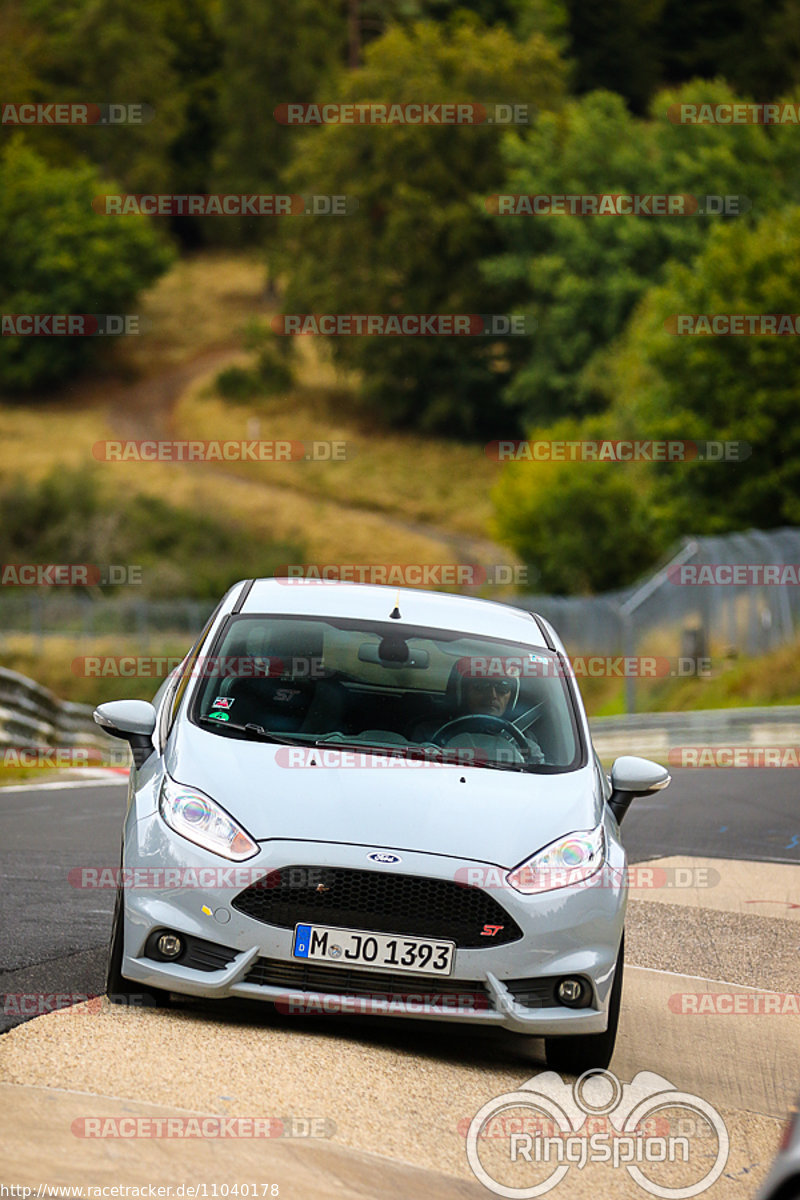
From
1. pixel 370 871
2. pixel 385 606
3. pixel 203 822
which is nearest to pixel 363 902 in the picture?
pixel 370 871

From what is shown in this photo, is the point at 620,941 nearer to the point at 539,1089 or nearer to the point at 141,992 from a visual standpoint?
the point at 539,1089

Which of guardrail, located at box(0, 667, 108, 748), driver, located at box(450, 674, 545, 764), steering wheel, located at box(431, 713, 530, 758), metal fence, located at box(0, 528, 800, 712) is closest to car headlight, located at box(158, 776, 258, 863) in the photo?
steering wheel, located at box(431, 713, 530, 758)

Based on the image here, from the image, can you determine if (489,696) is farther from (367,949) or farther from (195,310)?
(195,310)

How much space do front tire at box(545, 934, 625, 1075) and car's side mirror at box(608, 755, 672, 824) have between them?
2.77ft

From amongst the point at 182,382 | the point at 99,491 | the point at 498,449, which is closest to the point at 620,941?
the point at 99,491

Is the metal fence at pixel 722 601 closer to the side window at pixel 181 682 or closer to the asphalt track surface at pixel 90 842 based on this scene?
the asphalt track surface at pixel 90 842

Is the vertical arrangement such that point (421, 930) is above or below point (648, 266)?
below

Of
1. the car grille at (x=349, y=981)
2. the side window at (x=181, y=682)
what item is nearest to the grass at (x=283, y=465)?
the side window at (x=181, y=682)

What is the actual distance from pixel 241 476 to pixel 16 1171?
78563 mm

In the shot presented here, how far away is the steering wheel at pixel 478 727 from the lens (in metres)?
7.28

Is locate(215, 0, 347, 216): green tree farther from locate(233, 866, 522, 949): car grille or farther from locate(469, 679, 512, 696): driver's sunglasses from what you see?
locate(233, 866, 522, 949): car grille

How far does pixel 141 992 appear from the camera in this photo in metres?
6.41

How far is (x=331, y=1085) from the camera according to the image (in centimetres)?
562

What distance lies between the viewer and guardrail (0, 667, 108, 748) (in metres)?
19.4
